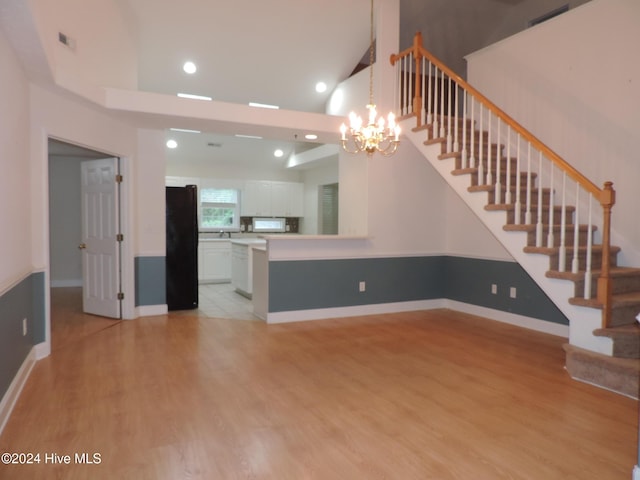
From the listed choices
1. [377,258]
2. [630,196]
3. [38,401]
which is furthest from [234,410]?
[630,196]

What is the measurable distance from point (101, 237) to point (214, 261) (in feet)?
10.8

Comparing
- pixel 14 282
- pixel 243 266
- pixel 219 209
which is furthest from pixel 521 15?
pixel 14 282

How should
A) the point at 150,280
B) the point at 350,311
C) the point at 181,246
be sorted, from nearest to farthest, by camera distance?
1. the point at 150,280
2. the point at 350,311
3. the point at 181,246

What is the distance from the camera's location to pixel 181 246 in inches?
243

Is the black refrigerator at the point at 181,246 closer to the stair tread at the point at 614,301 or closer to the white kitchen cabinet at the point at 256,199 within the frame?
the white kitchen cabinet at the point at 256,199

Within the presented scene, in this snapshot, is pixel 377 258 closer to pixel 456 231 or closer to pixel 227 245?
pixel 456 231

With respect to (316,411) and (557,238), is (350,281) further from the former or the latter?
(316,411)

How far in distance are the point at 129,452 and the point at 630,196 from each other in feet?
15.6

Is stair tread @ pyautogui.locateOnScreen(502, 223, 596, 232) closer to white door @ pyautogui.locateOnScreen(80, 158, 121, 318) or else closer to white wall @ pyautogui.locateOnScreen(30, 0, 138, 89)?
white wall @ pyautogui.locateOnScreen(30, 0, 138, 89)

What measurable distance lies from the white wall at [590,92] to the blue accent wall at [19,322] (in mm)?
5401

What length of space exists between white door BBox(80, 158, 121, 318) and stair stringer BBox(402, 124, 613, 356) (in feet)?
13.4

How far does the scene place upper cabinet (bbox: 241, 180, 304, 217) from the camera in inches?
367

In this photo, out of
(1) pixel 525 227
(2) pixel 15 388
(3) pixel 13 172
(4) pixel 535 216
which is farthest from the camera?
(4) pixel 535 216

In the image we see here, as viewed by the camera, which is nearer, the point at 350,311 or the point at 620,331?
the point at 620,331
